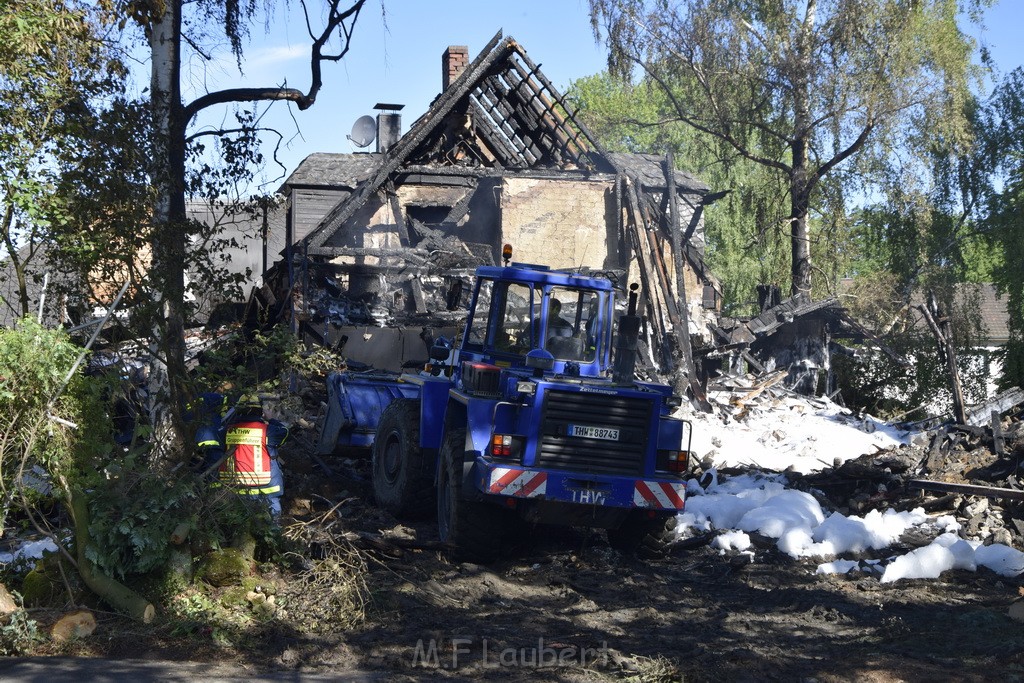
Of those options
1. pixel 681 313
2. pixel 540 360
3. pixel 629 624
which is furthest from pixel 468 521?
pixel 681 313

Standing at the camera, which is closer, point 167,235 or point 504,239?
point 167,235

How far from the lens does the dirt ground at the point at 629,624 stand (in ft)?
21.3

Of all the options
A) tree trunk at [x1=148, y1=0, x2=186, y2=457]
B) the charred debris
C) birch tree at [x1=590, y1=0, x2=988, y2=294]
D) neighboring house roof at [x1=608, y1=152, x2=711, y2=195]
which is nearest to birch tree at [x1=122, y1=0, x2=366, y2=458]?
tree trunk at [x1=148, y1=0, x2=186, y2=457]

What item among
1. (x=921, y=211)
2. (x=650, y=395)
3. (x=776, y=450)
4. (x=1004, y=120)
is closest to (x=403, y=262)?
(x=776, y=450)

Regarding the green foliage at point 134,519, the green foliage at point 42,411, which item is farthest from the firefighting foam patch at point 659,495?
the green foliage at point 42,411

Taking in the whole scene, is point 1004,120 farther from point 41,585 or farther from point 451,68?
point 41,585

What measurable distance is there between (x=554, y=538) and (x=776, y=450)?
7.09 m

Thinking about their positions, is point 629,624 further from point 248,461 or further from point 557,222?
point 557,222

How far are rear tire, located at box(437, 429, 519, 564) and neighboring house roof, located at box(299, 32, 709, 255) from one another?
38.3 ft

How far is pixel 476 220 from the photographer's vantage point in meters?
23.4

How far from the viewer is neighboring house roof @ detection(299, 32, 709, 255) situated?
21.9 m

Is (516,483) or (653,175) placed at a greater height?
(653,175)

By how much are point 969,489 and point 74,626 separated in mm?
9102

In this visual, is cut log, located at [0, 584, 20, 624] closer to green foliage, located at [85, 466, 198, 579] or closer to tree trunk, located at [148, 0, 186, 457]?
green foliage, located at [85, 466, 198, 579]
